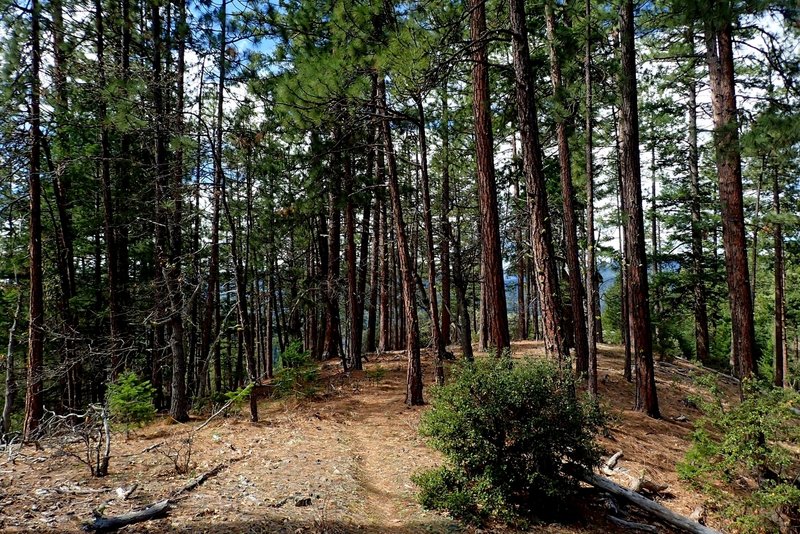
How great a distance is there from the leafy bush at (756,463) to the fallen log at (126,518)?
237 inches

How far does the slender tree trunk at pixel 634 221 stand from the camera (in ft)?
27.8

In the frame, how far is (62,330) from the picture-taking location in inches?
429

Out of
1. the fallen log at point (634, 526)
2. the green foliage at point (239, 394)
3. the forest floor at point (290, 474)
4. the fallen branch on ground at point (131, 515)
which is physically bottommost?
the fallen log at point (634, 526)

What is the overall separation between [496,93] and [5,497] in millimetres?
10136

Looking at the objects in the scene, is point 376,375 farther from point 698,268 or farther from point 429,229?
point 698,268

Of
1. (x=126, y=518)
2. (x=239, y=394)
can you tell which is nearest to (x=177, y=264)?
(x=239, y=394)

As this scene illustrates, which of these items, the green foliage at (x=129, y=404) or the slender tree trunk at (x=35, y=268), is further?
the slender tree trunk at (x=35, y=268)

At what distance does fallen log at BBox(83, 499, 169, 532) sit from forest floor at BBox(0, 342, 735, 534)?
0.28ft

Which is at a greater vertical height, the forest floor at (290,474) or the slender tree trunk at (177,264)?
the slender tree trunk at (177,264)

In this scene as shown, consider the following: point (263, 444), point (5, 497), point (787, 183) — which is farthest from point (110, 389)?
point (787, 183)

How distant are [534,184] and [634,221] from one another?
386 cm

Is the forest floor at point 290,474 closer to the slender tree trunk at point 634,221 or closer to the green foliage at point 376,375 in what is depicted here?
the slender tree trunk at point 634,221

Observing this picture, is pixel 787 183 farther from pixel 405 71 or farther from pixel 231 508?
pixel 231 508

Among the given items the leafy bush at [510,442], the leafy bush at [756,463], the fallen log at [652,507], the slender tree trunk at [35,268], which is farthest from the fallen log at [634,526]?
the slender tree trunk at [35,268]
